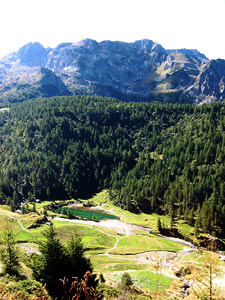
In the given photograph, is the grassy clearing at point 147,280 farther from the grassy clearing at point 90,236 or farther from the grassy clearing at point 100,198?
the grassy clearing at point 100,198

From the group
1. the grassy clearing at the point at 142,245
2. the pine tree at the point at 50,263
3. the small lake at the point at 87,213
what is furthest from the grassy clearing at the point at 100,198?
the pine tree at the point at 50,263

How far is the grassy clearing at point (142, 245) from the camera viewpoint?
277 feet

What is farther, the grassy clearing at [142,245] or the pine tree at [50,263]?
the grassy clearing at [142,245]

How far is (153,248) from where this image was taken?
88.3m

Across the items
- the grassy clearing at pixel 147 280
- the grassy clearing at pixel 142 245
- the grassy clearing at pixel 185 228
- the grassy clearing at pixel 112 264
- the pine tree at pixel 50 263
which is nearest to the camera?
the pine tree at pixel 50 263

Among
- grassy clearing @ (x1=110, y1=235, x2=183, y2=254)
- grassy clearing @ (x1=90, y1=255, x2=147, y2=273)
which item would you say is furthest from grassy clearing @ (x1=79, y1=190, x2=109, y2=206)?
grassy clearing @ (x1=90, y1=255, x2=147, y2=273)

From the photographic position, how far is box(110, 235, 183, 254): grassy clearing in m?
84.6

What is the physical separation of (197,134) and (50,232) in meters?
185

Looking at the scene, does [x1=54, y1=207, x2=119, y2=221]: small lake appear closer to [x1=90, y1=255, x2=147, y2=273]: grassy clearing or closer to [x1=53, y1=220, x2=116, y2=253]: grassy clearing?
[x1=53, y1=220, x2=116, y2=253]: grassy clearing

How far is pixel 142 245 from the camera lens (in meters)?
90.8

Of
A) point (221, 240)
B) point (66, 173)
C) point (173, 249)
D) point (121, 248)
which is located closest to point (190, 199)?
point (221, 240)

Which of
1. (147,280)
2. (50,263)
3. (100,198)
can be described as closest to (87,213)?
(100,198)

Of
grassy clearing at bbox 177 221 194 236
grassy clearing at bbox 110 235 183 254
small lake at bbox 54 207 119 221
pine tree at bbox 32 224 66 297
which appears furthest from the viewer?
small lake at bbox 54 207 119 221

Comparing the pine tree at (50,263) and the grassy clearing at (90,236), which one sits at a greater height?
the pine tree at (50,263)
